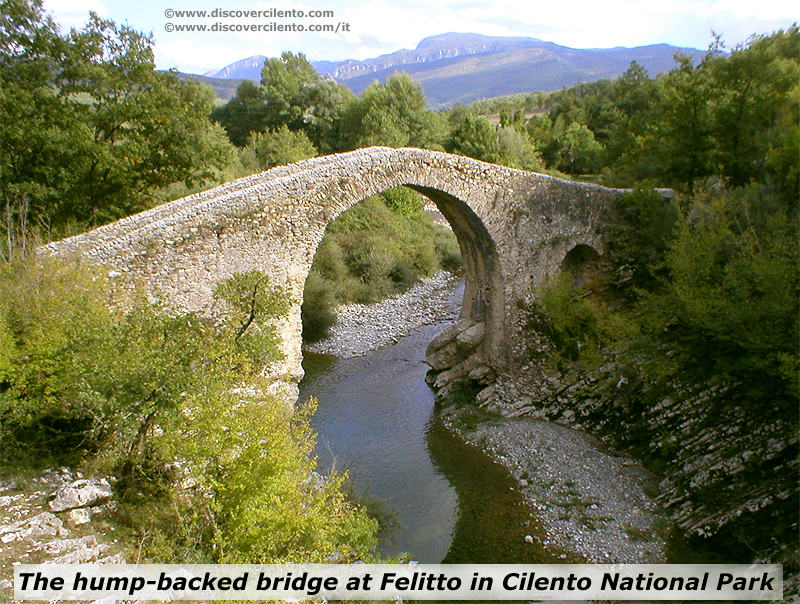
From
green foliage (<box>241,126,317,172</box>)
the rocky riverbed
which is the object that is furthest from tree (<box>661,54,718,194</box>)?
green foliage (<box>241,126,317,172</box>)

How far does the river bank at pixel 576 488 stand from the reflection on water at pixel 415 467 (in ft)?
1.06

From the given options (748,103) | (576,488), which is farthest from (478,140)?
(576,488)

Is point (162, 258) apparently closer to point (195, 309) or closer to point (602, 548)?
point (195, 309)

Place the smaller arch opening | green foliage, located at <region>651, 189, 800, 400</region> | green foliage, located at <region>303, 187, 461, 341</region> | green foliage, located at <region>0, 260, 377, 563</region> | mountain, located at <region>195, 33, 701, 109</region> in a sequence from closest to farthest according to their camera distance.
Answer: green foliage, located at <region>0, 260, 377, 563</region> < green foliage, located at <region>651, 189, 800, 400</region> < the smaller arch opening < green foliage, located at <region>303, 187, 461, 341</region> < mountain, located at <region>195, 33, 701, 109</region>

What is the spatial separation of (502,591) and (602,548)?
1.88m

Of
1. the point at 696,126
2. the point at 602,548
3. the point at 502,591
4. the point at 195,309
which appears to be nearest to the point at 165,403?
the point at 195,309

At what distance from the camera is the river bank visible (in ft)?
31.3

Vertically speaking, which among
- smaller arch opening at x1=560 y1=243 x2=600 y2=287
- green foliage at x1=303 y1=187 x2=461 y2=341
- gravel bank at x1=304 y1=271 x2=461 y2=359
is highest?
smaller arch opening at x1=560 y1=243 x2=600 y2=287

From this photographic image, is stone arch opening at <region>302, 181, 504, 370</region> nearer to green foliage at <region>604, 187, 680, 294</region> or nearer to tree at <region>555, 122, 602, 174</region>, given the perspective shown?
green foliage at <region>604, 187, 680, 294</region>

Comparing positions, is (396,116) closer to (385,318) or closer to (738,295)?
(385,318)

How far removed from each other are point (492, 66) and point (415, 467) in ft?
501

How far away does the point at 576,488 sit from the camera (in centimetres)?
1097

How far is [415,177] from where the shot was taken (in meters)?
12.1

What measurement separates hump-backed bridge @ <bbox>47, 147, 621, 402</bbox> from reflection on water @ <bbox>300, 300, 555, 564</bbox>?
1698 millimetres
